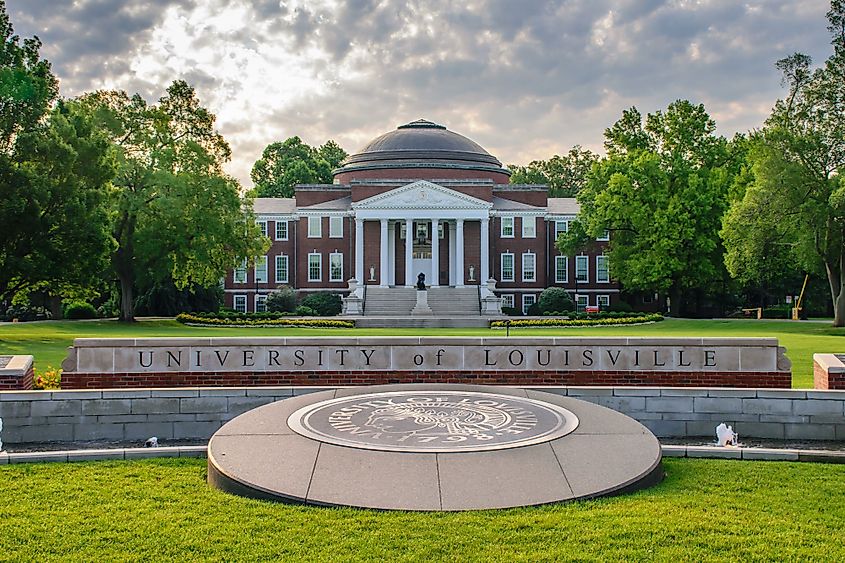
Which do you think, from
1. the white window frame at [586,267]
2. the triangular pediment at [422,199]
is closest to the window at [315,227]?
the triangular pediment at [422,199]

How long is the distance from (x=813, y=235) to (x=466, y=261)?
1024 inches

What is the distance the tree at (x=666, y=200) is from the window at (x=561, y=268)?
9532mm

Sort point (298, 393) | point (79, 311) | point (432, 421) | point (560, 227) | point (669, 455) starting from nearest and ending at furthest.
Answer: point (669, 455) → point (432, 421) → point (298, 393) → point (79, 311) → point (560, 227)

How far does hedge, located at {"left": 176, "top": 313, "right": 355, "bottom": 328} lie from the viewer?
38.9 meters

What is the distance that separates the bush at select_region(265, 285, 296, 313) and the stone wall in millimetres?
43454

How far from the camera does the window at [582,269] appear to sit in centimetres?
6231

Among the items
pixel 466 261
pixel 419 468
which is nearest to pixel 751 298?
pixel 466 261

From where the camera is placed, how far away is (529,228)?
204 feet

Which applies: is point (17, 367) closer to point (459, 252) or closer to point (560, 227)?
point (459, 252)

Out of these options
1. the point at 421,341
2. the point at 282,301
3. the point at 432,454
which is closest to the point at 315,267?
the point at 282,301

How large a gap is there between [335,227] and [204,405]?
49.7 metres

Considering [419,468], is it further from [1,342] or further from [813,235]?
[813,235]

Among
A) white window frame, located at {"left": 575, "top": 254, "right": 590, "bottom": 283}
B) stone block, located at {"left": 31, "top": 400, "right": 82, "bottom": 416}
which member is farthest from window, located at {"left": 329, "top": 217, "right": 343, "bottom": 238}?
stone block, located at {"left": 31, "top": 400, "right": 82, "bottom": 416}

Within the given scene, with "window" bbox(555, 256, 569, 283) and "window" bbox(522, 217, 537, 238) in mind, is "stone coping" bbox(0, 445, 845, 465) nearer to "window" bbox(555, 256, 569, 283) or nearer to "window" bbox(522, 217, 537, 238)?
"window" bbox(522, 217, 537, 238)
